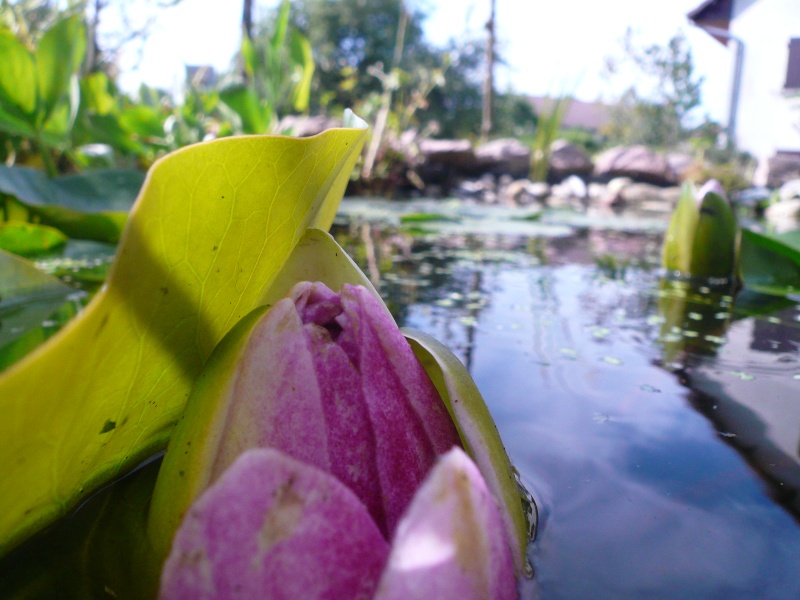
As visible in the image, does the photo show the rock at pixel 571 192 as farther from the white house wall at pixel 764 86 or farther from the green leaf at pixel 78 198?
the green leaf at pixel 78 198

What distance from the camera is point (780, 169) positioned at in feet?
32.4

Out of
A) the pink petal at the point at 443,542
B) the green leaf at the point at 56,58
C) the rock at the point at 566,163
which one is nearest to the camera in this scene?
the pink petal at the point at 443,542

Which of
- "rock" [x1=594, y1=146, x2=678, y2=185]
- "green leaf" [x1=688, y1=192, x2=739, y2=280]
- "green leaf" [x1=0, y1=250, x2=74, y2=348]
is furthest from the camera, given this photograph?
"rock" [x1=594, y1=146, x2=678, y2=185]

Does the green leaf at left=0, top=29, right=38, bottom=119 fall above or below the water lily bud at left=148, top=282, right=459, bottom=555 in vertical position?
above

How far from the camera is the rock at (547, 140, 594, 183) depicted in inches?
384

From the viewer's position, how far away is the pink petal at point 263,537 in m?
0.23

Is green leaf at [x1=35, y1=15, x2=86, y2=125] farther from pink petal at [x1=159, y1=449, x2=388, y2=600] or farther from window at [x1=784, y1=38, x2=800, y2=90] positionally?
window at [x1=784, y1=38, x2=800, y2=90]

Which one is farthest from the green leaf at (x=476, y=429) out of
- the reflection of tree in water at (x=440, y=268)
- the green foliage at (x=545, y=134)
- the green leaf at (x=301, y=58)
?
the green foliage at (x=545, y=134)

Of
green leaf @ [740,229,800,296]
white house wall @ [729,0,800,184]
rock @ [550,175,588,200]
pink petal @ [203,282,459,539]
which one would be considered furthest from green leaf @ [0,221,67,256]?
rock @ [550,175,588,200]

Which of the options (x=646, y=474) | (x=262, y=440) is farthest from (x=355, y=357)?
(x=646, y=474)

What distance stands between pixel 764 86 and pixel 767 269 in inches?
440

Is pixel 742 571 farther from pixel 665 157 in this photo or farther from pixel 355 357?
pixel 665 157

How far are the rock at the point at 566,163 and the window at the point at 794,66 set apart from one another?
871 centimetres

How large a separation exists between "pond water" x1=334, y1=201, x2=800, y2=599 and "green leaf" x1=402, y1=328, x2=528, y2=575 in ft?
0.21
